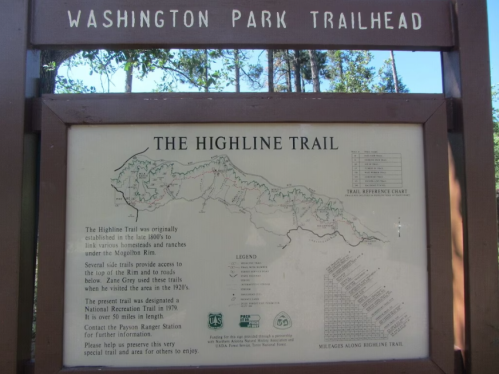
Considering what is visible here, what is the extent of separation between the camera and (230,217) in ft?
8.57

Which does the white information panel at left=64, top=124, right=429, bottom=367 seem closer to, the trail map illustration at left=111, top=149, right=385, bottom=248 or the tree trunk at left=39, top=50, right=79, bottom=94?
the trail map illustration at left=111, top=149, right=385, bottom=248

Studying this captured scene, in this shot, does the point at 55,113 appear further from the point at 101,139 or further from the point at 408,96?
the point at 408,96

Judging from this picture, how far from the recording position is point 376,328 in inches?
103

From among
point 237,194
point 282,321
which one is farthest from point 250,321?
point 237,194

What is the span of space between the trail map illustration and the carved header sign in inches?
31.5

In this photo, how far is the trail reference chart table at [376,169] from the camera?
2.68 m

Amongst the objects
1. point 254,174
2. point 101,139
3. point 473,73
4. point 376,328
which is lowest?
point 376,328

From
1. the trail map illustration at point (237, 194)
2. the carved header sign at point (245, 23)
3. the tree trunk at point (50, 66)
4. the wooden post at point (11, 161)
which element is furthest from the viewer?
the tree trunk at point (50, 66)

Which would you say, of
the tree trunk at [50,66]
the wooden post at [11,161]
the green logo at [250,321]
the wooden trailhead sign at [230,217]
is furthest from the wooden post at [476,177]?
the tree trunk at [50,66]

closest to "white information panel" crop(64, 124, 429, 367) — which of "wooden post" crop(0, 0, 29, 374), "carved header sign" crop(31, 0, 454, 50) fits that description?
"wooden post" crop(0, 0, 29, 374)

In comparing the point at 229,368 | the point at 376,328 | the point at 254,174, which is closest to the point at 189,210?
the point at 254,174

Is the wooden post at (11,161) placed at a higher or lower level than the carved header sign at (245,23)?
lower

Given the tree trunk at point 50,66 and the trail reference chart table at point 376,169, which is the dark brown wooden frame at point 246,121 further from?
the tree trunk at point 50,66

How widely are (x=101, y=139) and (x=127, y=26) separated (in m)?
0.75
